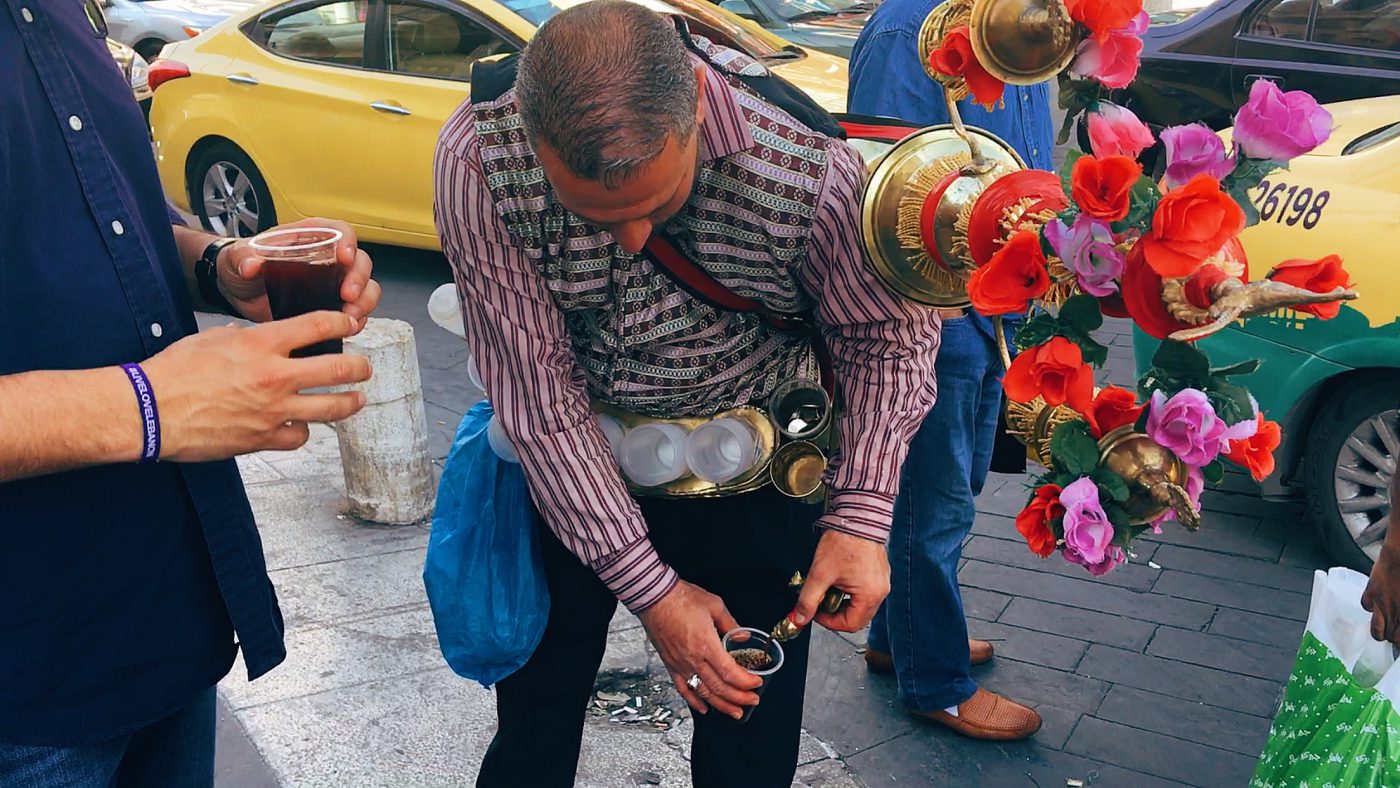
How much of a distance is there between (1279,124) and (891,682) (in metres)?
2.32

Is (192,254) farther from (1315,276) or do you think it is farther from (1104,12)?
(1315,276)

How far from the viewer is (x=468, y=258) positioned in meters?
1.91

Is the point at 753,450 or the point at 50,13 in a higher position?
the point at 50,13

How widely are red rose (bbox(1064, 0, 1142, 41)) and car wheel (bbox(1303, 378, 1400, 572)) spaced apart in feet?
9.48

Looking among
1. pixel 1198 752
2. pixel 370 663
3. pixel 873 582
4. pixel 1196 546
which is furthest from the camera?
pixel 1196 546

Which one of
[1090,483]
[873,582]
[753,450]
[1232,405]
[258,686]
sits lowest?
[258,686]

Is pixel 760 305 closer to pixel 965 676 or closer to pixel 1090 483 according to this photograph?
pixel 1090 483

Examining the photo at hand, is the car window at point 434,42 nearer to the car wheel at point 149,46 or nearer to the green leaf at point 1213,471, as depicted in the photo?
the green leaf at point 1213,471

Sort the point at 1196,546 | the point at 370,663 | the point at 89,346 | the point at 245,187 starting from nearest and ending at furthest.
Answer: the point at 89,346 → the point at 370,663 → the point at 1196,546 → the point at 245,187

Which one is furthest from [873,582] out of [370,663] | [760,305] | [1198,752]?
[370,663]

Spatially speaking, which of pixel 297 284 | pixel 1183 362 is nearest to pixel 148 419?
pixel 297 284

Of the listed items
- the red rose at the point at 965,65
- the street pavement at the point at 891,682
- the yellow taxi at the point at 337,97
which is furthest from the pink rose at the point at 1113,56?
the yellow taxi at the point at 337,97

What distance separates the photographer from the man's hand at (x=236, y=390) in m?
1.36

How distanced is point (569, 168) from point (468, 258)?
30 cm
